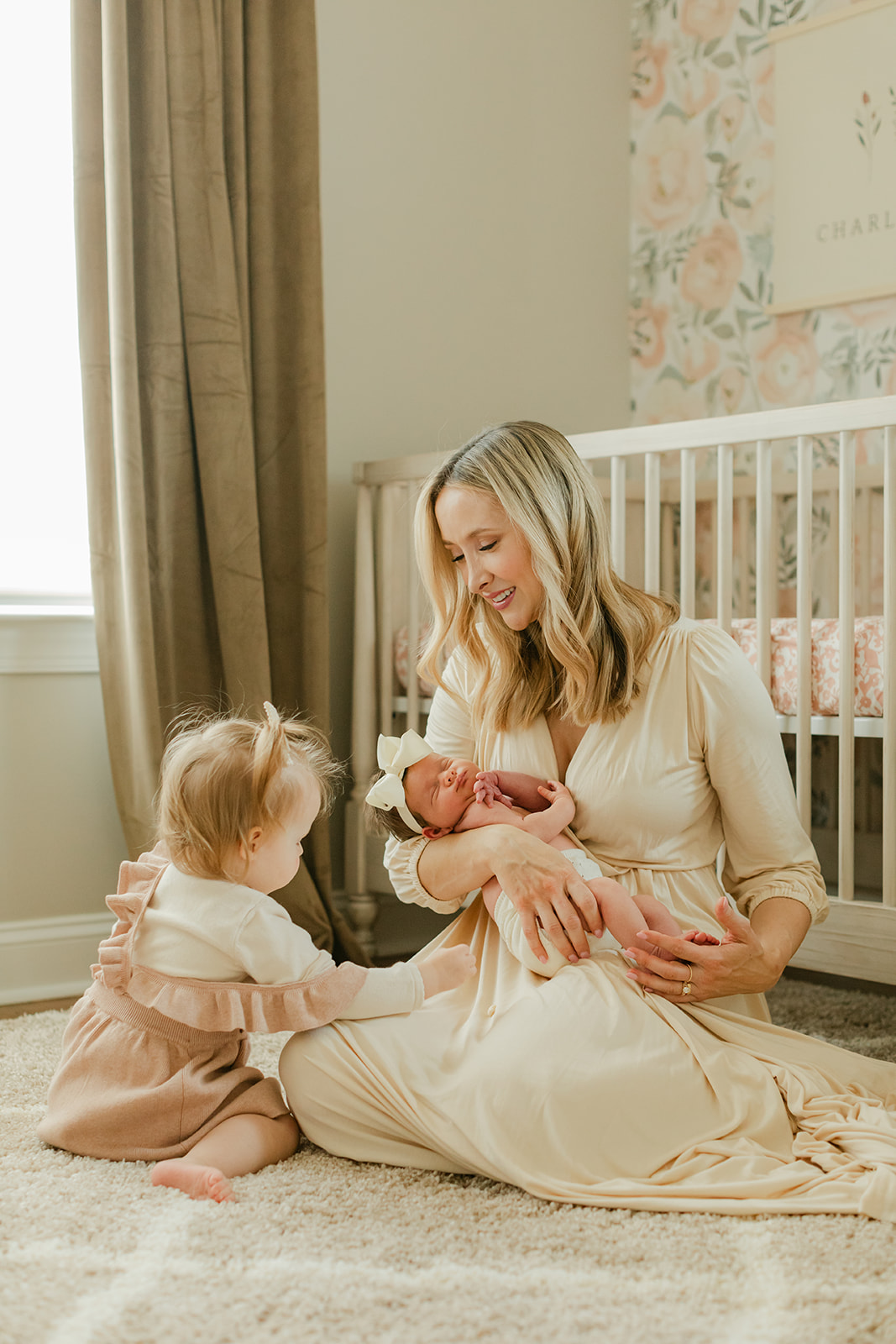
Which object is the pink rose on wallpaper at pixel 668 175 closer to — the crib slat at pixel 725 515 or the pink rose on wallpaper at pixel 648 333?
the pink rose on wallpaper at pixel 648 333

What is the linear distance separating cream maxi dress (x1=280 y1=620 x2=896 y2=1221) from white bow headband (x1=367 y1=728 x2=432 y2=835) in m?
0.05

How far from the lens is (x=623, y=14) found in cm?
315

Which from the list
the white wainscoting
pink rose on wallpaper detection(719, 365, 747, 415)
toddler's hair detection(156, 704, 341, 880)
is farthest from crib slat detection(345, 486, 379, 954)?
toddler's hair detection(156, 704, 341, 880)

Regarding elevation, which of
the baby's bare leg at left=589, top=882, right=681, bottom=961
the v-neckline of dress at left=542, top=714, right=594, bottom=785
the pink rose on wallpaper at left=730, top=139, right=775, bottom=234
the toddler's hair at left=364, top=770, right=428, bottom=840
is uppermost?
the pink rose on wallpaper at left=730, top=139, right=775, bottom=234

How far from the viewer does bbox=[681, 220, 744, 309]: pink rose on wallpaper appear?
2955mm

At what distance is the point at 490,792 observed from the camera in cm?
151

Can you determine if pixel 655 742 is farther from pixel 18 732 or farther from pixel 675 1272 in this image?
pixel 18 732

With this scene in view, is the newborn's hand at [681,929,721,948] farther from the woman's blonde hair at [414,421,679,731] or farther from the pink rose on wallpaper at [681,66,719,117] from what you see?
the pink rose on wallpaper at [681,66,719,117]

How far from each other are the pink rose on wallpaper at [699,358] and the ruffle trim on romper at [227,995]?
2.12 m

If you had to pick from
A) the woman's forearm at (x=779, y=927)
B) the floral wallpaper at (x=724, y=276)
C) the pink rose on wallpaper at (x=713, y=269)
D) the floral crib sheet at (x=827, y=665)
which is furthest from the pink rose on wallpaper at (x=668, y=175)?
the woman's forearm at (x=779, y=927)

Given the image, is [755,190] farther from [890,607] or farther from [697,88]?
[890,607]

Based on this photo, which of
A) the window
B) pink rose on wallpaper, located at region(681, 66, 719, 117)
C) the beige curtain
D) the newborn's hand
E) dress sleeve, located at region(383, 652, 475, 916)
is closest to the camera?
the newborn's hand

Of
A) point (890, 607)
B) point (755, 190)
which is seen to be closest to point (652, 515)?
point (890, 607)

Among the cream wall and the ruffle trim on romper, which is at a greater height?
the cream wall
